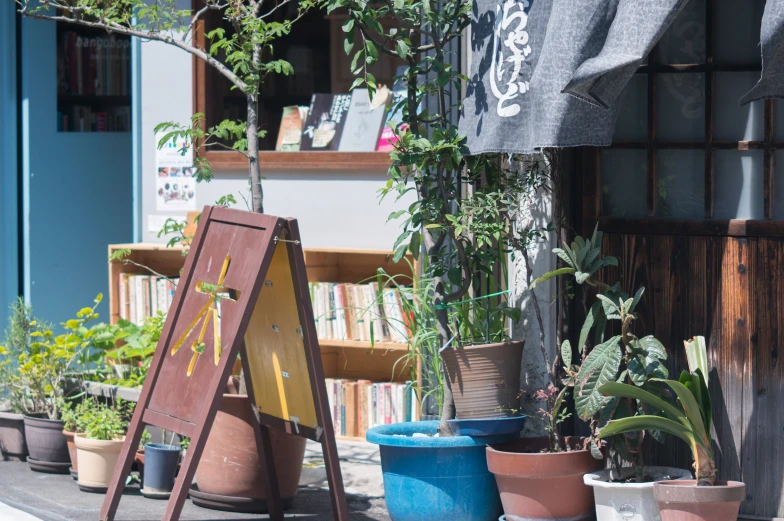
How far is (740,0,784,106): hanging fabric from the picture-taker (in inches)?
146

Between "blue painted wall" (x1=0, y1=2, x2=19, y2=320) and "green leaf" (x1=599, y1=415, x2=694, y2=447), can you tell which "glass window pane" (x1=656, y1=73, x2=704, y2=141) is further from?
"blue painted wall" (x1=0, y1=2, x2=19, y2=320)

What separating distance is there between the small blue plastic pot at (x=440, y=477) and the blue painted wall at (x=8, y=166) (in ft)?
15.0

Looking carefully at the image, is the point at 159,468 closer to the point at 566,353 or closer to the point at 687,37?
the point at 566,353

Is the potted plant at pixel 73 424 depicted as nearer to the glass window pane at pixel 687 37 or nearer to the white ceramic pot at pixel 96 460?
the white ceramic pot at pixel 96 460

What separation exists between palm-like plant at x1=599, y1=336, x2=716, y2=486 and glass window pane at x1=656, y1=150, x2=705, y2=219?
82 cm

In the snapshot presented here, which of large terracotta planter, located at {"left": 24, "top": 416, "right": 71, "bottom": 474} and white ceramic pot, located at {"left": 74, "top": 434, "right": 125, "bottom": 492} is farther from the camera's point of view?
large terracotta planter, located at {"left": 24, "top": 416, "right": 71, "bottom": 474}

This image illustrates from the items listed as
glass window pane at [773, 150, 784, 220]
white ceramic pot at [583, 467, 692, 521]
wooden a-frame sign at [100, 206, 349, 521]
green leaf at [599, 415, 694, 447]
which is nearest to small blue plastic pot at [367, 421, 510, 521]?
wooden a-frame sign at [100, 206, 349, 521]

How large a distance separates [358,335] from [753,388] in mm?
2800

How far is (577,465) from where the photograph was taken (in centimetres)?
463

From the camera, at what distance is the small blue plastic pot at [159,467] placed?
5555 millimetres

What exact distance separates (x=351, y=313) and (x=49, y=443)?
195 centimetres

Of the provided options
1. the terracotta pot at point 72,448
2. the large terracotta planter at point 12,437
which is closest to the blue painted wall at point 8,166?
the large terracotta planter at point 12,437

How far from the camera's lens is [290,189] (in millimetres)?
7168

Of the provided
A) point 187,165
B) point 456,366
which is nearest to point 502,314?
point 456,366
